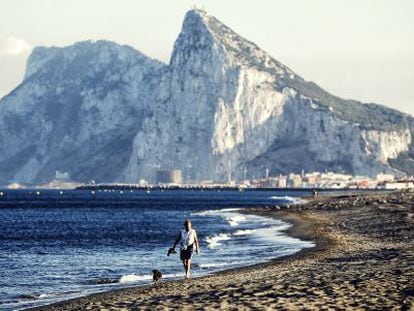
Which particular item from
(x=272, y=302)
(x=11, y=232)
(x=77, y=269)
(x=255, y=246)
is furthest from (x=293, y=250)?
(x=11, y=232)

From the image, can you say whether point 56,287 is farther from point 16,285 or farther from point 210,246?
point 210,246

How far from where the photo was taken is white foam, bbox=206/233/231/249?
61.5 metres

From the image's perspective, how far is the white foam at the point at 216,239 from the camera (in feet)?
202

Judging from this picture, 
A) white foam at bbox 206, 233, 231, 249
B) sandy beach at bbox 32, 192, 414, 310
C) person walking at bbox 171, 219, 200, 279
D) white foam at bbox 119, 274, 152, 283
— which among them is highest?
person walking at bbox 171, 219, 200, 279

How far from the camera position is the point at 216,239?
224 ft

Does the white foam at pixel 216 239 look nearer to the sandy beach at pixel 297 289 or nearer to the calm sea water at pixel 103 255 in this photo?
the calm sea water at pixel 103 255

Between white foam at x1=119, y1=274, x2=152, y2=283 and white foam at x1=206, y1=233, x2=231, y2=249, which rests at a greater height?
white foam at x1=206, y1=233, x2=231, y2=249

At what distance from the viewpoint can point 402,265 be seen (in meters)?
32.3

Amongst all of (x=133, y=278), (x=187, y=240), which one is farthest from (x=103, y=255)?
(x=187, y=240)

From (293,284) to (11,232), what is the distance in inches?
2324

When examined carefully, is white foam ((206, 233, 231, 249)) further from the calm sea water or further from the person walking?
the person walking

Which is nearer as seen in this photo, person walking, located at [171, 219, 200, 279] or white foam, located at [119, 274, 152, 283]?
person walking, located at [171, 219, 200, 279]

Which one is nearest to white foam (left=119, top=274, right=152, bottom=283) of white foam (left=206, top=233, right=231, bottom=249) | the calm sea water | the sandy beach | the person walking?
the calm sea water

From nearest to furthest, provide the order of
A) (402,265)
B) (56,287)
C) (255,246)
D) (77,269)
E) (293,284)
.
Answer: (293,284), (402,265), (56,287), (77,269), (255,246)
